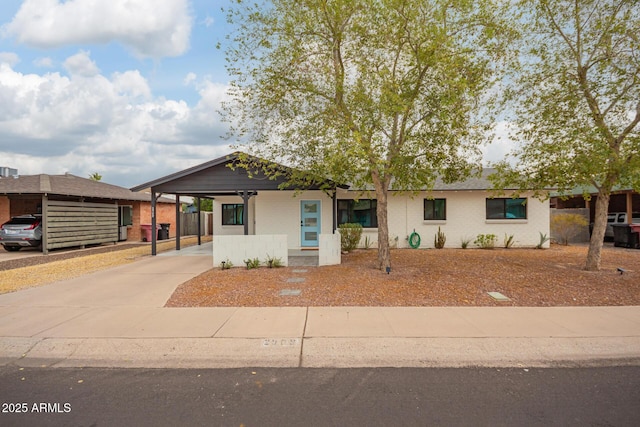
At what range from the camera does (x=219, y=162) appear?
13344mm

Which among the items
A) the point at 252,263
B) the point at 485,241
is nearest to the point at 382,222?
the point at 252,263

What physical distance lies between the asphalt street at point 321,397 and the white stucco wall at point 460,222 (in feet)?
40.4

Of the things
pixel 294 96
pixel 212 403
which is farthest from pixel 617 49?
pixel 212 403

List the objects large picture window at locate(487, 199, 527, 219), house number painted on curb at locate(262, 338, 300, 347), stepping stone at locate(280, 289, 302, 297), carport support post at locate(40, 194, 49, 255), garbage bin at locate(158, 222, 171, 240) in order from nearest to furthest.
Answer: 1. house number painted on curb at locate(262, 338, 300, 347)
2. stepping stone at locate(280, 289, 302, 297)
3. carport support post at locate(40, 194, 49, 255)
4. large picture window at locate(487, 199, 527, 219)
5. garbage bin at locate(158, 222, 171, 240)

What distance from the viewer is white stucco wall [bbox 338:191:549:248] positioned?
1669cm

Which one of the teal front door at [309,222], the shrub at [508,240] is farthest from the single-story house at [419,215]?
the shrub at [508,240]

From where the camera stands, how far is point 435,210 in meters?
16.8

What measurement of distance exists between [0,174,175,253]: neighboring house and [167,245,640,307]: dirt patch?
10.2 m

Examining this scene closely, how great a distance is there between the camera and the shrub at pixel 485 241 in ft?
53.8

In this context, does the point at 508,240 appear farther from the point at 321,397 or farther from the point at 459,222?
the point at 321,397

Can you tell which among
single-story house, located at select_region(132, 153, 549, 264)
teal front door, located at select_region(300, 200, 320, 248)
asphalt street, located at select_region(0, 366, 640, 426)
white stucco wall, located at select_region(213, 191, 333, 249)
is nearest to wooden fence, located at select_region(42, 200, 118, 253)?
single-story house, located at select_region(132, 153, 549, 264)

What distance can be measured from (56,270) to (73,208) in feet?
24.1

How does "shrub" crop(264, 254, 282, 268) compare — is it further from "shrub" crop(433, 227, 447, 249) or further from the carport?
"shrub" crop(433, 227, 447, 249)

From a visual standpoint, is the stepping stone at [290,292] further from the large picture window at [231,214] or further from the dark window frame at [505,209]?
the dark window frame at [505,209]
